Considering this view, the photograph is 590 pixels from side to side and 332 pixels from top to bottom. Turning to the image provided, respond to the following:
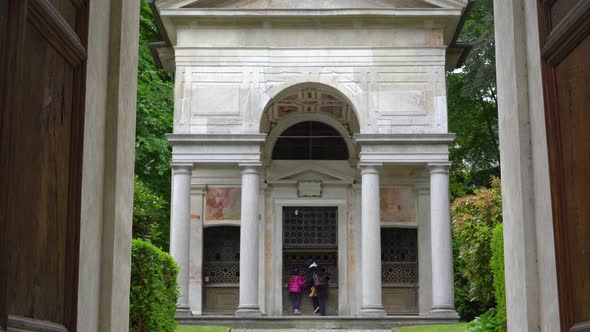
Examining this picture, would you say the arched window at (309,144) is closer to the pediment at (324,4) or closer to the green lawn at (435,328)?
the pediment at (324,4)

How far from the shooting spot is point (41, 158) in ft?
15.3

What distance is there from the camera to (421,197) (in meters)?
31.4

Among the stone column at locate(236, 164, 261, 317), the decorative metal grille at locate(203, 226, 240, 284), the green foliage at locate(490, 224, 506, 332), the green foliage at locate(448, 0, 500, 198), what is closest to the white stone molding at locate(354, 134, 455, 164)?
the stone column at locate(236, 164, 261, 317)

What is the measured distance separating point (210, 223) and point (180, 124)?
4553 mm

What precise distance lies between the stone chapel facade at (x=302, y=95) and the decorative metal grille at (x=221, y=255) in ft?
0.12

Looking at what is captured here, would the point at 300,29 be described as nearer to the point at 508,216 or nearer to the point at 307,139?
the point at 307,139

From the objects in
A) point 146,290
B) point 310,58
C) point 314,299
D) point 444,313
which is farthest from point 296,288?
point 146,290

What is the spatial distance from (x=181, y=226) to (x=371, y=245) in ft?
19.7

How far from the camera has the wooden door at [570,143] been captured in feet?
16.0

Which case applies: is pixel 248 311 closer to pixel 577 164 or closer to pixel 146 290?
pixel 146 290

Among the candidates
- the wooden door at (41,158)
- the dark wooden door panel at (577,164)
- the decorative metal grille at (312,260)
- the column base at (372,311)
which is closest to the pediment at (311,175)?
the decorative metal grille at (312,260)

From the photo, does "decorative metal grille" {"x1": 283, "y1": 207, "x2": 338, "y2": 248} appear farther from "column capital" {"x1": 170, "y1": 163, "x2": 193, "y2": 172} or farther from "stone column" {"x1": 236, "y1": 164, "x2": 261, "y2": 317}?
"column capital" {"x1": 170, "y1": 163, "x2": 193, "y2": 172}

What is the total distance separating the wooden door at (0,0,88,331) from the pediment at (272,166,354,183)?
2657 centimetres

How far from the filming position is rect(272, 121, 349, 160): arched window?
32625 millimetres
